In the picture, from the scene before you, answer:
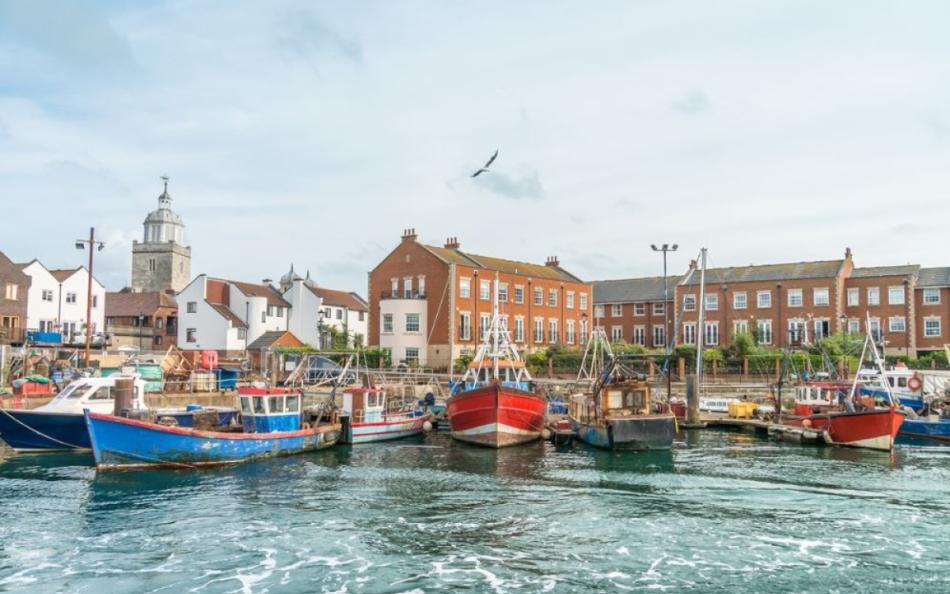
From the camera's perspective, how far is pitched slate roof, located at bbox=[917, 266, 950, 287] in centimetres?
7050

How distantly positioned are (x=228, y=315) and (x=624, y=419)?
5332cm

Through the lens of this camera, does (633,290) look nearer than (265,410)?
No

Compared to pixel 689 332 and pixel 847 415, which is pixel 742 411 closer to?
pixel 847 415

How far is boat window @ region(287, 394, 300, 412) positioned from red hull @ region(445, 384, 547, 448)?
7.90 m

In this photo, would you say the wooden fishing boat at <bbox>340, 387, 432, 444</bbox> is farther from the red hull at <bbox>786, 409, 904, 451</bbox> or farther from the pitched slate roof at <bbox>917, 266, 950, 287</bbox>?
the pitched slate roof at <bbox>917, 266, 950, 287</bbox>

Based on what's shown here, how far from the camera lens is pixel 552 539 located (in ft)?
64.8

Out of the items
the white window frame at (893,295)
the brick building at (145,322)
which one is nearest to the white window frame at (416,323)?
the brick building at (145,322)

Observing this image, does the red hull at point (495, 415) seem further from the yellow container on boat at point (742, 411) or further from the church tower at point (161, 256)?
the church tower at point (161, 256)

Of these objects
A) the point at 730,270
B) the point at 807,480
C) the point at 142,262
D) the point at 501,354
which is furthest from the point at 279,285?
the point at 807,480

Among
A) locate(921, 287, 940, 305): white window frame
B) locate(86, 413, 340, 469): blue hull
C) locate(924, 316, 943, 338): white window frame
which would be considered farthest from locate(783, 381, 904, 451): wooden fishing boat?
locate(921, 287, 940, 305): white window frame

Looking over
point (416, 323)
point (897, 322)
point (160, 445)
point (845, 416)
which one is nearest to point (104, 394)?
point (160, 445)

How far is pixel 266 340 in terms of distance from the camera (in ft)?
255

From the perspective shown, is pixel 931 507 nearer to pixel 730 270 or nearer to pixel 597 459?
pixel 597 459

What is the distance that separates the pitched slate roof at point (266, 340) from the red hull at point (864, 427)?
52.9 metres
